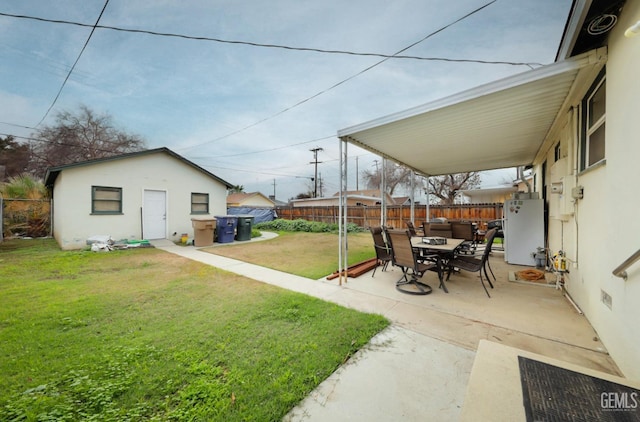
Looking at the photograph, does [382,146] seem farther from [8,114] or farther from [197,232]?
[8,114]

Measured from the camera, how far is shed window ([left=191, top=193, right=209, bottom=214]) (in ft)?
35.2

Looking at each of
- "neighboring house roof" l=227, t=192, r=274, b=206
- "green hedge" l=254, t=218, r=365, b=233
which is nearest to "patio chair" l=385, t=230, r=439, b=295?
"green hedge" l=254, t=218, r=365, b=233

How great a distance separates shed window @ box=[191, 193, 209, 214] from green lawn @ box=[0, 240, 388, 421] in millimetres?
6485

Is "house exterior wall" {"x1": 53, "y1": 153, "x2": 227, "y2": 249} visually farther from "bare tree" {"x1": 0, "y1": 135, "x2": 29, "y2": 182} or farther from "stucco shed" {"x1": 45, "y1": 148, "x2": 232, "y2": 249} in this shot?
"bare tree" {"x1": 0, "y1": 135, "x2": 29, "y2": 182}

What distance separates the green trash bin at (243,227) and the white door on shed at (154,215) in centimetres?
295

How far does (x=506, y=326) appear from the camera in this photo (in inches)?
110

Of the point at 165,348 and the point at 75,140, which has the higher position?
the point at 75,140

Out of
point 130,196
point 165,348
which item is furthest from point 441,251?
point 130,196

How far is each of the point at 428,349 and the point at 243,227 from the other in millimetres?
9309

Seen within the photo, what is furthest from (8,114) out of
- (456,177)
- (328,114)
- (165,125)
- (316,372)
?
(456,177)

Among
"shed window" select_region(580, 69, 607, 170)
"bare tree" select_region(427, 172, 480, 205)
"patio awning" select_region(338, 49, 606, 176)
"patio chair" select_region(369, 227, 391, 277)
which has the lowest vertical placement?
"patio chair" select_region(369, 227, 391, 277)

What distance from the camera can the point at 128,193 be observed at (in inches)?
354

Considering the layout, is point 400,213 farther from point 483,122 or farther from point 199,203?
point 199,203

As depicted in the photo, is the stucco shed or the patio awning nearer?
the patio awning
